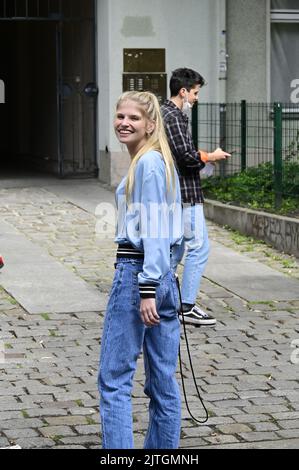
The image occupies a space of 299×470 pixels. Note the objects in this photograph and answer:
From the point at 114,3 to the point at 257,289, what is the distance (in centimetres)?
739

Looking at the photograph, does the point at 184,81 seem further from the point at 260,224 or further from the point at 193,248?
the point at 260,224

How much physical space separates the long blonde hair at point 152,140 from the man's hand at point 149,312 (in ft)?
1.56

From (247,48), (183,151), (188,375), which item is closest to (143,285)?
(188,375)

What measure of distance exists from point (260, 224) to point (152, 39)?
4.57 m

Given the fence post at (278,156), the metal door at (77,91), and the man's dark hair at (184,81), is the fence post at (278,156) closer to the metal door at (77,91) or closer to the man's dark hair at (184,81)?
the metal door at (77,91)

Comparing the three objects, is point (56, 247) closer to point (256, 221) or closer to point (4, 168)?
point (256, 221)

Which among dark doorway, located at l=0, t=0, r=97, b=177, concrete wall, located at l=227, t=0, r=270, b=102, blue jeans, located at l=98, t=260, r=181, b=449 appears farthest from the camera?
dark doorway, located at l=0, t=0, r=97, b=177

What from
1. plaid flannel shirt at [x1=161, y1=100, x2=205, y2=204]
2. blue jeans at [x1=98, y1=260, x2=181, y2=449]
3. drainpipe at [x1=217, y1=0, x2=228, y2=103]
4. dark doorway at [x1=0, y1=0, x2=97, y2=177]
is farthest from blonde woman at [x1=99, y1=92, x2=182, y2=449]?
dark doorway at [x1=0, y1=0, x2=97, y2=177]

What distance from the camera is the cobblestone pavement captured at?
6.53 meters

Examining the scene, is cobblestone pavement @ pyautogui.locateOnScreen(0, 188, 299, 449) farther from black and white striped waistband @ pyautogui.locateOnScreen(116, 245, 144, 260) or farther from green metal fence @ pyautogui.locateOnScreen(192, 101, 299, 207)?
green metal fence @ pyautogui.locateOnScreen(192, 101, 299, 207)

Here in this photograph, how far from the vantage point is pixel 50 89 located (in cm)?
2103

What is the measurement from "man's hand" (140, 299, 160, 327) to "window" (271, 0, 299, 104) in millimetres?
13164

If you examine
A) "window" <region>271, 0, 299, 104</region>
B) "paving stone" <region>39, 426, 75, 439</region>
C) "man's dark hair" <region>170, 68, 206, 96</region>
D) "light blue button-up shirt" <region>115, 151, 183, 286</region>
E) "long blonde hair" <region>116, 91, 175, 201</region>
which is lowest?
"paving stone" <region>39, 426, 75, 439</region>

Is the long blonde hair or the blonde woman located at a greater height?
the long blonde hair
